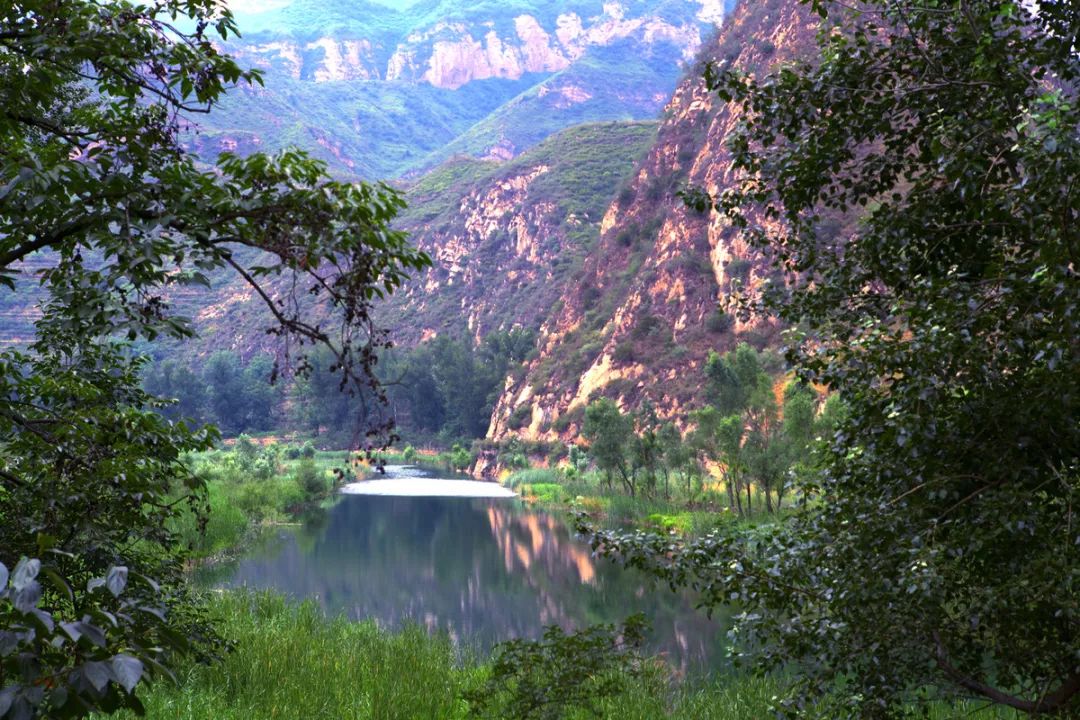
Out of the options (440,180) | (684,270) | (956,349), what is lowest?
(956,349)

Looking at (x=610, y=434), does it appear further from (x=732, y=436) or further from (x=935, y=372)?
(x=935, y=372)

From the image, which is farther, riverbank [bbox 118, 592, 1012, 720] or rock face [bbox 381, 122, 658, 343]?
rock face [bbox 381, 122, 658, 343]

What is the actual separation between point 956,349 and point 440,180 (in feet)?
441

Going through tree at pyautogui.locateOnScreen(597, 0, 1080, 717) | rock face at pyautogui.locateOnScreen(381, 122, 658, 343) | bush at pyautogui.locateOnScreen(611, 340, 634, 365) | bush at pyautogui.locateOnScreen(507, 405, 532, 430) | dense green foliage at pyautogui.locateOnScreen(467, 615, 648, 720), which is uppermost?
rock face at pyautogui.locateOnScreen(381, 122, 658, 343)

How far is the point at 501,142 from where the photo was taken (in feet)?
637

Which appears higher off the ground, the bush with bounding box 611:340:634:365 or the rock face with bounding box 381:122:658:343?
the rock face with bounding box 381:122:658:343

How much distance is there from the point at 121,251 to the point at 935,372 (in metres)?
3.91

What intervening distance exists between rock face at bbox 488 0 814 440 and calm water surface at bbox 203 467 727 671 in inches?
707

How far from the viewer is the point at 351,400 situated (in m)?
86.6

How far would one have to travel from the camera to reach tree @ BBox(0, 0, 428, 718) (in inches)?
81.1

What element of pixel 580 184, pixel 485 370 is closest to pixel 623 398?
pixel 485 370

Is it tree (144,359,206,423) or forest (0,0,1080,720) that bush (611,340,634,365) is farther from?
tree (144,359,206,423)

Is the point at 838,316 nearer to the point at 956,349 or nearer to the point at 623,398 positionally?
the point at 956,349

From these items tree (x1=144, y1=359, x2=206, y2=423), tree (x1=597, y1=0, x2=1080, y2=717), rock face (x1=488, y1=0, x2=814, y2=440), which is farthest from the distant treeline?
tree (x1=597, y1=0, x2=1080, y2=717)
